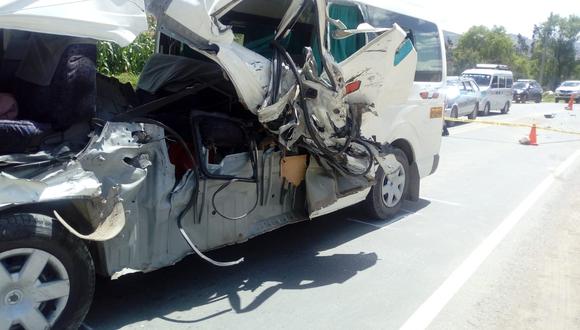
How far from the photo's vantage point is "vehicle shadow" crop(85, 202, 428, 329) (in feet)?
12.7

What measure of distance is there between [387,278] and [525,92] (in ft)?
122

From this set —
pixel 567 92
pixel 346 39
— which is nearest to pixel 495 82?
pixel 346 39

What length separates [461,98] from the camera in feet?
62.0

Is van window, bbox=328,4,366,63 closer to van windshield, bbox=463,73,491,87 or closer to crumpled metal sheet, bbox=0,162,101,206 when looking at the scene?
crumpled metal sheet, bbox=0,162,101,206

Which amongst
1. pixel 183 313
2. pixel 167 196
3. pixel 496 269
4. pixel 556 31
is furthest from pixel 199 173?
pixel 556 31

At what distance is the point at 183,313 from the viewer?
3.85 metres

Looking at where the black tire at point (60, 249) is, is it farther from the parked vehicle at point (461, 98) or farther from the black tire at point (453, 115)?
the black tire at point (453, 115)

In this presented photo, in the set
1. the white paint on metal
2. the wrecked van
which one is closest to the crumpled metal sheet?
the wrecked van

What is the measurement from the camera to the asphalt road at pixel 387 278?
390 cm

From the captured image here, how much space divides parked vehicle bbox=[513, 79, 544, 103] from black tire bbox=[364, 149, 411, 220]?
34846 millimetres

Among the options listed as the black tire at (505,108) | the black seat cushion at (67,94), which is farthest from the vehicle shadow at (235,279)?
the black tire at (505,108)

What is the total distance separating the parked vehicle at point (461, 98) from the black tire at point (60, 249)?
1595cm

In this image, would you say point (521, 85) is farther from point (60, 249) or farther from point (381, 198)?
point (60, 249)

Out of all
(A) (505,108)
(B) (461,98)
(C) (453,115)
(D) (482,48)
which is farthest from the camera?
(D) (482,48)
